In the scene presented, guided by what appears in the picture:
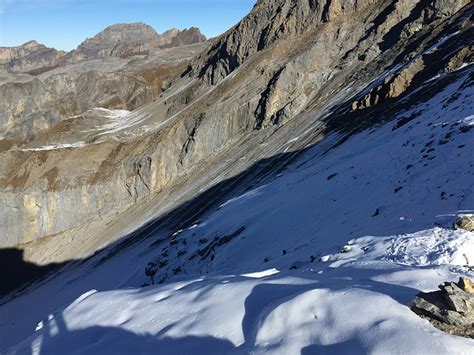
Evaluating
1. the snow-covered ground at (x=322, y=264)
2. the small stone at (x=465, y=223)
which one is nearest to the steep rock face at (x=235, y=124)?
the snow-covered ground at (x=322, y=264)

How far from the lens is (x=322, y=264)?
41.4ft

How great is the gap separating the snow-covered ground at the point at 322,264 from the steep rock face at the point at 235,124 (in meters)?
14.7

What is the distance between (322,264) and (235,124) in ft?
132

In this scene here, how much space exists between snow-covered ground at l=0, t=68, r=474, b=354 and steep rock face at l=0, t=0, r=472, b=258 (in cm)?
1470

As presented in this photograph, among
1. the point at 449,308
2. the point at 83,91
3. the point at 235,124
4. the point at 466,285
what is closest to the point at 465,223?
the point at 466,285

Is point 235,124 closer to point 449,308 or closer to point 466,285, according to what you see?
point 466,285

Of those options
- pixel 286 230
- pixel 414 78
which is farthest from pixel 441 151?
pixel 414 78

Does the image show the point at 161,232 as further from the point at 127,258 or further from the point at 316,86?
the point at 316,86

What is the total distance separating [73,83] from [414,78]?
88085 millimetres

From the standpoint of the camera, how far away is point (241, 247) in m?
21.5

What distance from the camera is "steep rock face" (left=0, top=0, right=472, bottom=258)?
43.6m

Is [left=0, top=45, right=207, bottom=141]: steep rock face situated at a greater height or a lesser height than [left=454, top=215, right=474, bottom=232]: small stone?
greater

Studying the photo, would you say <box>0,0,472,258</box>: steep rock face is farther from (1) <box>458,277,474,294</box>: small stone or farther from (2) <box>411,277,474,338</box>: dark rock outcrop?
(2) <box>411,277,474,338</box>: dark rock outcrop

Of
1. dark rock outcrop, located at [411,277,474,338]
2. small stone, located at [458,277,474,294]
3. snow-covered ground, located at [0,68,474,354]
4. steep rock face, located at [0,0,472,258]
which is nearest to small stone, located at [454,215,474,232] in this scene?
snow-covered ground, located at [0,68,474,354]
